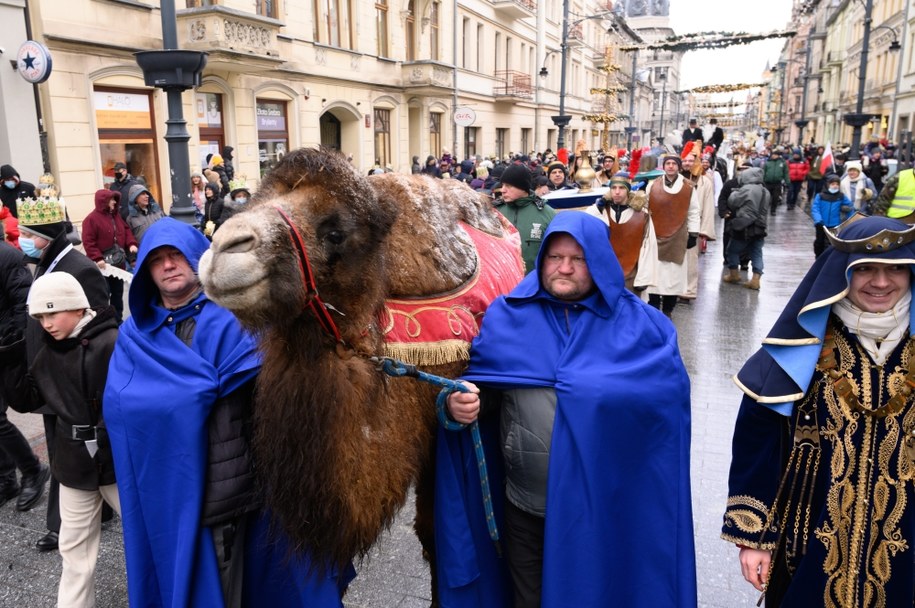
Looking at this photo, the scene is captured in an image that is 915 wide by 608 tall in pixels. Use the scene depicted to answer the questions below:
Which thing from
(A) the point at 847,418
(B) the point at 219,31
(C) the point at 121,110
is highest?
(B) the point at 219,31

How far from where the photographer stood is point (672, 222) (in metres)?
9.19

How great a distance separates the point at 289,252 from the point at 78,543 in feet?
7.66

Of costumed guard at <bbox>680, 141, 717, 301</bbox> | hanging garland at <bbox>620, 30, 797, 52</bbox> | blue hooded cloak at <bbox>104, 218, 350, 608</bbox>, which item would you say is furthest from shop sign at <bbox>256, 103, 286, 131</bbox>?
blue hooded cloak at <bbox>104, 218, 350, 608</bbox>

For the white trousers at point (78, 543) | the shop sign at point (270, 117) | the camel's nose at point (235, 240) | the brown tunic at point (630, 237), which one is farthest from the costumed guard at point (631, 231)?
the shop sign at point (270, 117)

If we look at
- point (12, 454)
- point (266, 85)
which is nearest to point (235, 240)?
point (12, 454)

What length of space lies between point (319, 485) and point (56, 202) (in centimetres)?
376

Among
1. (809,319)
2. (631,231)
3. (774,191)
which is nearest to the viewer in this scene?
(809,319)

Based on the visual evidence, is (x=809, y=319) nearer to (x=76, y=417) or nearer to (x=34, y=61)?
(x=76, y=417)

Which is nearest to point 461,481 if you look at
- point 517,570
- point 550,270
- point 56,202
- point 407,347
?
point 517,570

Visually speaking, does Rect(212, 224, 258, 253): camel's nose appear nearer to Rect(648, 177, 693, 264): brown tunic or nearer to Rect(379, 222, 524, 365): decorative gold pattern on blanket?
Rect(379, 222, 524, 365): decorative gold pattern on blanket

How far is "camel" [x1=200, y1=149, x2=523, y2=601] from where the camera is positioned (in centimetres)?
205

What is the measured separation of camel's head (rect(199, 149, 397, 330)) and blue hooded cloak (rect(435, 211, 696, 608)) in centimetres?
66

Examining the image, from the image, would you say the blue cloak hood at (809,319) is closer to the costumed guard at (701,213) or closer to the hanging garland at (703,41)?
the costumed guard at (701,213)

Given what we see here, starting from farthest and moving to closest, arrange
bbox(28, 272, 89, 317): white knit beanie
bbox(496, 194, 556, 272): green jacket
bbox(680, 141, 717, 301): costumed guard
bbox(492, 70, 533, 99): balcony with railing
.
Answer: bbox(492, 70, 533, 99): balcony with railing
bbox(680, 141, 717, 301): costumed guard
bbox(496, 194, 556, 272): green jacket
bbox(28, 272, 89, 317): white knit beanie
